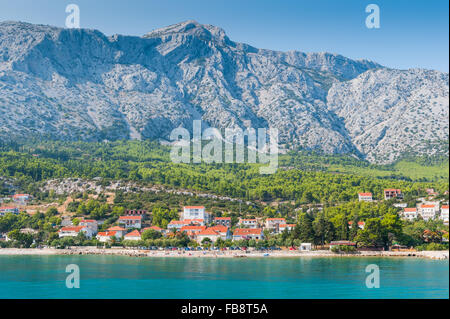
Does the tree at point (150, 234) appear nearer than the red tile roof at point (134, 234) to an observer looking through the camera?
Yes

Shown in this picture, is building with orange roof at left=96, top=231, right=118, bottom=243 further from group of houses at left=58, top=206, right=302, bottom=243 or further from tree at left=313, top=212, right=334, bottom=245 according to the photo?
tree at left=313, top=212, right=334, bottom=245

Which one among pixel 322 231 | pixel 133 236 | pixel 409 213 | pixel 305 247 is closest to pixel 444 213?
pixel 409 213

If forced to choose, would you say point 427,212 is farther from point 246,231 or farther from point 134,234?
point 134,234

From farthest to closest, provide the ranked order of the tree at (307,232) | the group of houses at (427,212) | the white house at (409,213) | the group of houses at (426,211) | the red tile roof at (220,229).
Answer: the white house at (409,213) < the group of houses at (427,212) < the group of houses at (426,211) < the red tile roof at (220,229) < the tree at (307,232)

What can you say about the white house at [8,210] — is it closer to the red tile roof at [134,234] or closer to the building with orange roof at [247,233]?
the red tile roof at [134,234]

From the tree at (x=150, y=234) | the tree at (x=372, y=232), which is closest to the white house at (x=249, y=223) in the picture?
the tree at (x=150, y=234)

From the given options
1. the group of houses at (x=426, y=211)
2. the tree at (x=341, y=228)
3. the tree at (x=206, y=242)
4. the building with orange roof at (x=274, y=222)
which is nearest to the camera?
the tree at (x=341, y=228)
